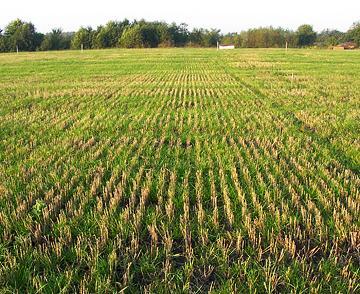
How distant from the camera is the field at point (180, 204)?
3.96m

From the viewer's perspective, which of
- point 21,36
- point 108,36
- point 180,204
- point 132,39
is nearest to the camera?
point 180,204

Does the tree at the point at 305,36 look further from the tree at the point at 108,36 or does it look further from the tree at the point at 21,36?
the tree at the point at 21,36

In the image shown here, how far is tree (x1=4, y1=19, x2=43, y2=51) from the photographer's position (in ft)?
278

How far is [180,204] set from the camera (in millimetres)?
5637

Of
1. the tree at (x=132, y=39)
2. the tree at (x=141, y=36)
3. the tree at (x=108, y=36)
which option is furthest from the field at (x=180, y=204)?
the tree at (x=108, y=36)

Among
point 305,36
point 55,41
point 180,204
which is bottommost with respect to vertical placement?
point 180,204

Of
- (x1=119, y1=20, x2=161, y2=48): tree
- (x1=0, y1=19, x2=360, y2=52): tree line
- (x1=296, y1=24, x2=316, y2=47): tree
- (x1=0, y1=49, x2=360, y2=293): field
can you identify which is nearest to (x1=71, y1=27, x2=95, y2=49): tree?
(x1=0, y1=19, x2=360, y2=52): tree line

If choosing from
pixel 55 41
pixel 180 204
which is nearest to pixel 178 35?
pixel 55 41

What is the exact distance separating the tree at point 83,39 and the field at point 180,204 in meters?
81.8

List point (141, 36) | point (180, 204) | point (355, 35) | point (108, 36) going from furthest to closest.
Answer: point (355, 35) < point (108, 36) < point (141, 36) < point (180, 204)

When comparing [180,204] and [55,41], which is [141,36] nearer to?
[55,41]

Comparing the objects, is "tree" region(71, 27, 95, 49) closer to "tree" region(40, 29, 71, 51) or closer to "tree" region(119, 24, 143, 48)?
"tree" region(40, 29, 71, 51)

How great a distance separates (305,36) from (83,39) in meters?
59.3

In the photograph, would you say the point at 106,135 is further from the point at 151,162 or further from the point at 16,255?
the point at 16,255
